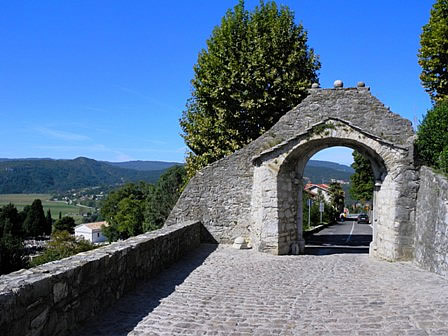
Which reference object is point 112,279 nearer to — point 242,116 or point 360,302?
point 360,302

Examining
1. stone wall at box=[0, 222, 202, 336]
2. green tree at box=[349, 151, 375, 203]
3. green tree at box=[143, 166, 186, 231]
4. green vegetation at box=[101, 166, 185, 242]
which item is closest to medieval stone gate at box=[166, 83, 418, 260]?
stone wall at box=[0, 222, 202, 336]

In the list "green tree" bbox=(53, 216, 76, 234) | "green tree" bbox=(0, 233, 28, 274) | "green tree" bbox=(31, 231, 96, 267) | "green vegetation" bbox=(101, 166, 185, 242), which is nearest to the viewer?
"green tree" bbox=(0, 233, 28, 274)

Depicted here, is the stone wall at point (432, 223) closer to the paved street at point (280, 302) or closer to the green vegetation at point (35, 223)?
the paved street at point (280, 302)

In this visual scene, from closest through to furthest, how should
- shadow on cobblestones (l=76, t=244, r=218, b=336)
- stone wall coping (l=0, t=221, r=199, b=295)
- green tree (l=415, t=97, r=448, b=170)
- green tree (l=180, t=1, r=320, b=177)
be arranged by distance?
stone wall coping (l=0, t=221, r=199, b=295), shadow on cobblestones (l=76, t=244, r=218, b=336), green tree (l=415, t=97, r=448, b=170), green tree (l=180, t=1, r=320, b=177)

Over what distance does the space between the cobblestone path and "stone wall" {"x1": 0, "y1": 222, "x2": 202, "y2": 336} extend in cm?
25

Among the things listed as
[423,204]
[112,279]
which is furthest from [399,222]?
[112,279]

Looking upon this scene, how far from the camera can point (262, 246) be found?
40.8 feet

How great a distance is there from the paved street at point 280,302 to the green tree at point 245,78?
8.24 meters

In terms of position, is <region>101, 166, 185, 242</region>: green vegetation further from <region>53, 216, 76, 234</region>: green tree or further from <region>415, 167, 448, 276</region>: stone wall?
<region>415, 167, 448, 276</region>: stone wall

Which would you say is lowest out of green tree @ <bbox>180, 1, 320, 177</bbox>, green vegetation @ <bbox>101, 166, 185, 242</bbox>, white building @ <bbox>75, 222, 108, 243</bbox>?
white building @ <bbox>75, 222, 108, 243</bbox>

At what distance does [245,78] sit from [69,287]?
13.2m

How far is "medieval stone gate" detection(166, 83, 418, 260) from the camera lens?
36.9ft

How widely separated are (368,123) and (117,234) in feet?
180

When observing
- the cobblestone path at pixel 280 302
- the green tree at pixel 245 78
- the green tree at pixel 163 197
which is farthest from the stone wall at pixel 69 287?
the green tree at pixel 163 197
